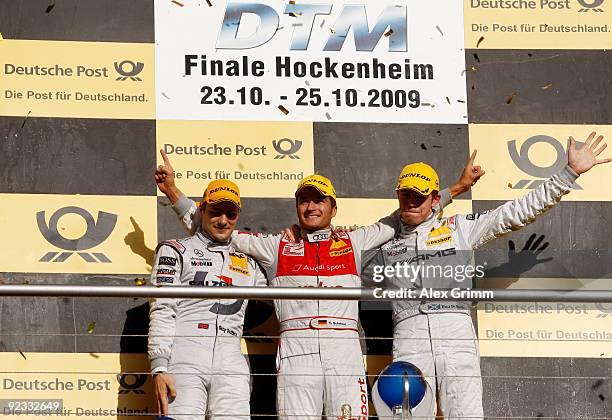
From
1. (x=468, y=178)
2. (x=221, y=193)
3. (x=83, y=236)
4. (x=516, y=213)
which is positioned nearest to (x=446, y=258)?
(x=516, y=213)

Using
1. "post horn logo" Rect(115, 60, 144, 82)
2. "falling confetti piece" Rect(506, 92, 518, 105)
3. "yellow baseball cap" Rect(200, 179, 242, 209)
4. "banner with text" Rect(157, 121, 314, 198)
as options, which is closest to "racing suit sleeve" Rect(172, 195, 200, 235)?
"yellow baseball cap" Rect(200, 179, 242, 209)

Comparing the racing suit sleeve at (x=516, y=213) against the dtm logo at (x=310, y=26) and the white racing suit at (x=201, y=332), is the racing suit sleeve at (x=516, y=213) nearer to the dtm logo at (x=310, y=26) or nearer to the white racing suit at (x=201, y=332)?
the white racing suit at (x=201, y=332)

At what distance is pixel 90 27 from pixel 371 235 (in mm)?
1718

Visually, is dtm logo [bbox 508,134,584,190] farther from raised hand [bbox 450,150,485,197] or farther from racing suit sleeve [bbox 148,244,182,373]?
racing suit sleeve [bbox 148,244,182,373]

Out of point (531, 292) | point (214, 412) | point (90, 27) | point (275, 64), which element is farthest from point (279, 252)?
point (531, 292)

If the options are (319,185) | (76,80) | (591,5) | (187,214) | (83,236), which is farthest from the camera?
(591,5)

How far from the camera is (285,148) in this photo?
215 inches

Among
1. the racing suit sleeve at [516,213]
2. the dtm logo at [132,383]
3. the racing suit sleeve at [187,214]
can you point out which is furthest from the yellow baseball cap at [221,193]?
the racing suit sleeve at [516,213]

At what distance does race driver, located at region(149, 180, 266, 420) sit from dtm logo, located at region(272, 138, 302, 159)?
60cm

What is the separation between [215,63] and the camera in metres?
5.51

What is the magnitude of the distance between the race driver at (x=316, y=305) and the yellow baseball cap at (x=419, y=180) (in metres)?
0.24

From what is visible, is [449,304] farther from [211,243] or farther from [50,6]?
[50,6]

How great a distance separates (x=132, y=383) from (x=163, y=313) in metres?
0.59

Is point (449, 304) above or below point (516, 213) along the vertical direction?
below
